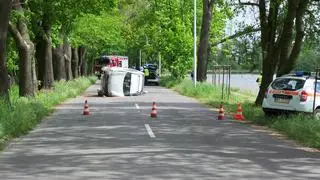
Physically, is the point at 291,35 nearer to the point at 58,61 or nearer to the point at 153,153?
the point at 153,153

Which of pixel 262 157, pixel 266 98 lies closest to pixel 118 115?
pixel 266 98

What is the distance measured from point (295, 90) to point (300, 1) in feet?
16.9

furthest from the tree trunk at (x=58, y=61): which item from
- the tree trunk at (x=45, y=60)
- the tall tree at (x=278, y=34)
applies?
the tall tree at (x=278, y=34)

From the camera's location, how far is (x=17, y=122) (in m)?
16.1

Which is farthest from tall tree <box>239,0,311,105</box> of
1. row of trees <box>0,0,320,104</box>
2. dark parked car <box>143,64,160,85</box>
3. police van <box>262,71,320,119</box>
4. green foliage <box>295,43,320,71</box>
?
dark parked car <box>143,64,160,85</box>

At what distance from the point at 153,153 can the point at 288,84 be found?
842cm

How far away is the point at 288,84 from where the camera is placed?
19.3 meters

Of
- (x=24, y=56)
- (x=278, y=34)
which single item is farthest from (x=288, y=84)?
(x=24, y=56)

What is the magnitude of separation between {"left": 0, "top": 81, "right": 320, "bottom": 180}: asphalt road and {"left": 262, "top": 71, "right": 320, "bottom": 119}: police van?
1219 mm

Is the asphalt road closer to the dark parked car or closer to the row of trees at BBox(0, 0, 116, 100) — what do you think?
the row of trees at BBox(0, 0, 116, 100)

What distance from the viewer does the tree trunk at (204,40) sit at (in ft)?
144

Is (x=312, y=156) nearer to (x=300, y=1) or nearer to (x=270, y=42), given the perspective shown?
(x=300, y=1)

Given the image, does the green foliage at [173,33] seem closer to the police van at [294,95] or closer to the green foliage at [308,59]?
the green foliage at [308,59]

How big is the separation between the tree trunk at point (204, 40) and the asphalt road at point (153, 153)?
24892 mm
